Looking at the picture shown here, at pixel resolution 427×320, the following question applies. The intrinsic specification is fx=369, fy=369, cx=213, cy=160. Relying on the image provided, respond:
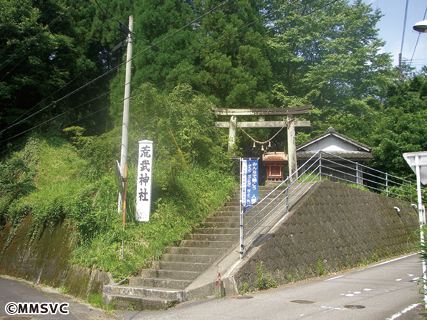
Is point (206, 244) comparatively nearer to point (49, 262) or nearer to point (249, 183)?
point (249, 183)

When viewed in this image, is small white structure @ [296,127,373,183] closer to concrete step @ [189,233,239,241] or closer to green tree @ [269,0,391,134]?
green tree @ [269,0,391,134]

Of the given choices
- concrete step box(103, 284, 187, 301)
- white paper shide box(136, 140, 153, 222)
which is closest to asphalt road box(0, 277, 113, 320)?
concrete step box(103, 284, 187, 301)

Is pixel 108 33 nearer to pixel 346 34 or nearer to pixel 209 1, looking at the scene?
pixel 209 1

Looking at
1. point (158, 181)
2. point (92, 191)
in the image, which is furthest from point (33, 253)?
point (158, 181)

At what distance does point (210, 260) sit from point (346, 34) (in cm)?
2368

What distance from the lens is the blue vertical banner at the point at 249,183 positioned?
868 cm

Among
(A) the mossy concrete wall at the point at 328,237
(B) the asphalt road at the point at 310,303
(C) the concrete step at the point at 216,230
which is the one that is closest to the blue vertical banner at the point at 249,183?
(A) the mossy concrete wall at the point at 328,237

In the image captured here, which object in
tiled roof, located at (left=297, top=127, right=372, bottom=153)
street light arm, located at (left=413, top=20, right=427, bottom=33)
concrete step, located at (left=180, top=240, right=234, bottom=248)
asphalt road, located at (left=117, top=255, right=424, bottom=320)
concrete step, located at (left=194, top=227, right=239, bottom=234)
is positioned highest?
tiled roof, located at (left=297, top=127, right=372, bottom=153)

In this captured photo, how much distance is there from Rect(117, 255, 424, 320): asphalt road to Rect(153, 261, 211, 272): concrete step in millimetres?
1196

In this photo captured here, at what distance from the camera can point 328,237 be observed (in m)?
10.8

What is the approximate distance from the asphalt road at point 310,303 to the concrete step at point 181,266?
122 cm

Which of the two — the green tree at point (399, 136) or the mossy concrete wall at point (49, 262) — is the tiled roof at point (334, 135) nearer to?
the green tree at point (399, 136)

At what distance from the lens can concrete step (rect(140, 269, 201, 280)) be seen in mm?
8281

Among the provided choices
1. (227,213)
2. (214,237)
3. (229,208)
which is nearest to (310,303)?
(214,237)
